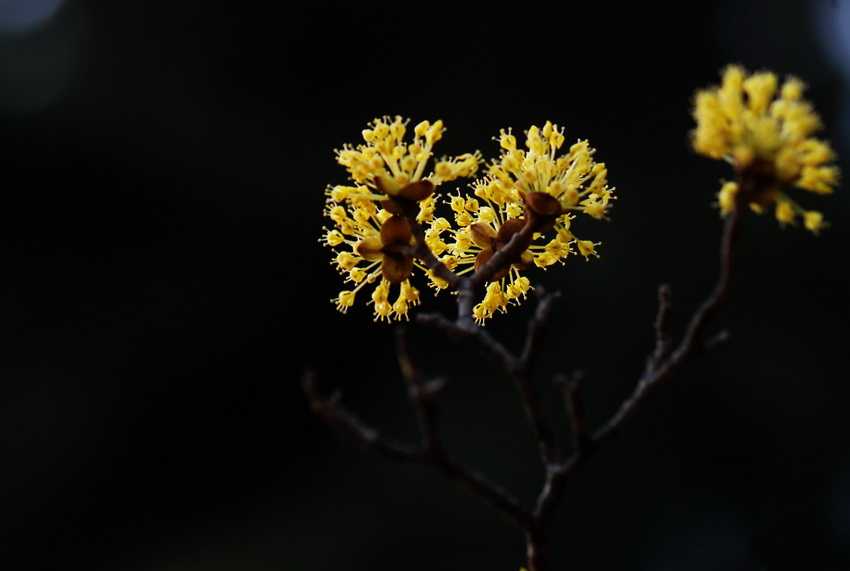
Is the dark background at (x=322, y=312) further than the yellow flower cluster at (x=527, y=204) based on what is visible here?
Yes

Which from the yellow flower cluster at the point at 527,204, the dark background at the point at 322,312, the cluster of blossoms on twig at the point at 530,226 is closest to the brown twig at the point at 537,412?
the cluster of blossoms on twig at the point at 530,226

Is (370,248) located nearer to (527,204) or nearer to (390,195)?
(390,195)

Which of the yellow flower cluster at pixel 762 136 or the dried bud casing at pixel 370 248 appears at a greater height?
the yellow flower cluster at pixel 762 136

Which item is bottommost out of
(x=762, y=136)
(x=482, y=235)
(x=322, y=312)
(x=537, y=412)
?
(x=322, y=312)

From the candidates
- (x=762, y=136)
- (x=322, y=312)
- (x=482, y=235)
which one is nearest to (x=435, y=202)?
(x=482, y=235)

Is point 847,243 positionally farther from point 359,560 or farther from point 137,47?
point 137,47

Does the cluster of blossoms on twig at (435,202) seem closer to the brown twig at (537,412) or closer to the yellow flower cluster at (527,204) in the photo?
the yellow flower cluster at (527,204)
